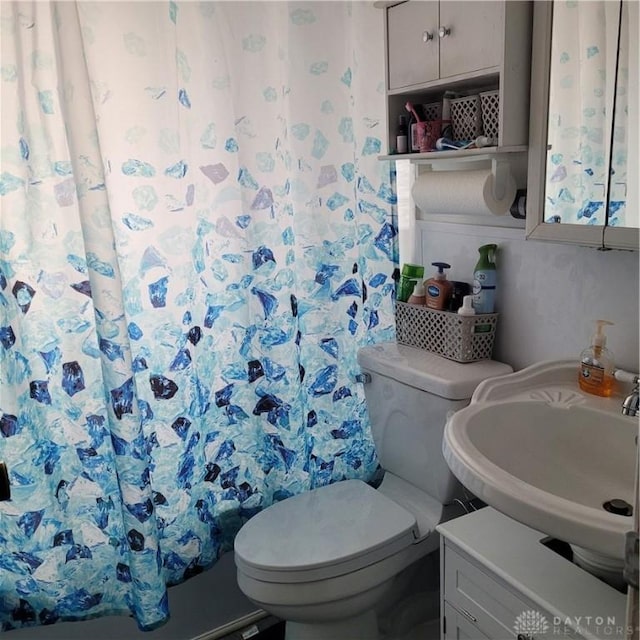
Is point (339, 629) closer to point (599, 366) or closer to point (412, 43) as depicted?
point (599, 366)

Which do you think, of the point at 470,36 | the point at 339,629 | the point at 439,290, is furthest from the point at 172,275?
the point at 339,629

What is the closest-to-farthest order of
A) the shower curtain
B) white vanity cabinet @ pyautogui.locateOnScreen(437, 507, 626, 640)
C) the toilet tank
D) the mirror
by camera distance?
white vanity cabinet @ pyautogui.locateOnScreen(437, 507, 626, 640), the mirror, the shower curtain, the toilet tank

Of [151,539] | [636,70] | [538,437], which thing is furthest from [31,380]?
[636,70]

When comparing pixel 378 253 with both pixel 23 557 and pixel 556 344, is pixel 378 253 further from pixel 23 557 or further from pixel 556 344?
pixel 23 557

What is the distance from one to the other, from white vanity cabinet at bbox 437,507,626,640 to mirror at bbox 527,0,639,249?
0.64 m

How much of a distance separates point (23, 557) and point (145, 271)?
799mm

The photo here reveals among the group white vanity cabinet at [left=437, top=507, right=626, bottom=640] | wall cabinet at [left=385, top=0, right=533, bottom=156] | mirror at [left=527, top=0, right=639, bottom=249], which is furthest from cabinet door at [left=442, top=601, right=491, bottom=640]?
wall cabinet at [left=385, top=0, right=533, bottom=156]

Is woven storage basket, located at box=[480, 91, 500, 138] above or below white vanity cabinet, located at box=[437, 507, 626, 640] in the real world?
above

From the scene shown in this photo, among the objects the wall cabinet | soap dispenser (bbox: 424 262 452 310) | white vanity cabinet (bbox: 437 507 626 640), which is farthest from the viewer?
soap dispenser (bbox: 424 262 452 310)

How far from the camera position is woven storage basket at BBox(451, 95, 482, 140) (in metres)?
1.50

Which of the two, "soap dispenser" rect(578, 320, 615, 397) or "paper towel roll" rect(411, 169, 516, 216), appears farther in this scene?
"paper towel roll" rect(411, 169, 516, 216)

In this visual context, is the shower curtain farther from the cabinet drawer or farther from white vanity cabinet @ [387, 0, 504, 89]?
the cabinet drawer

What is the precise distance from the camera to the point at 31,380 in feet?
4.94

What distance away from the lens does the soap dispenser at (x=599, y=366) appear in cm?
137
